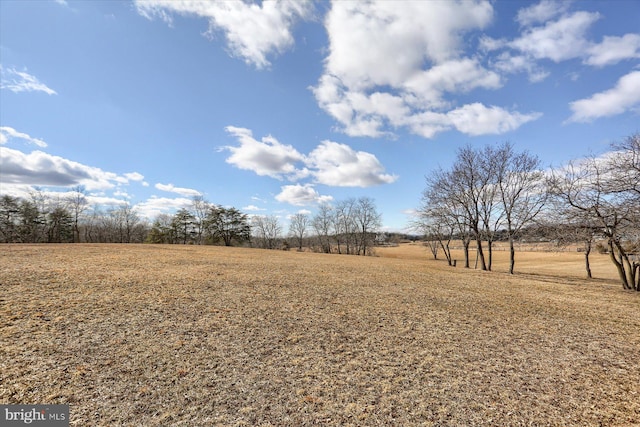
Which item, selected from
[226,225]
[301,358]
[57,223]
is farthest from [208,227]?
[301,358]

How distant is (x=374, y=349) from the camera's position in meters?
5.80

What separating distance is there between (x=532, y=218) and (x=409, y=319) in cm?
1632

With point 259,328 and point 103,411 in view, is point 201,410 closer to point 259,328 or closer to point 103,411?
point 103,411

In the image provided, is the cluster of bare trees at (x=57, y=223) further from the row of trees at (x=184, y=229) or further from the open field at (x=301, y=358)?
the open field at (x=301, y=358)

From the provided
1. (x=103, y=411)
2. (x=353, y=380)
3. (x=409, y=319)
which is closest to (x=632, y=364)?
(x=409, y=319)

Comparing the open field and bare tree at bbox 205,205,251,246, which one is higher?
bare tree at bbox 205,205,251,246

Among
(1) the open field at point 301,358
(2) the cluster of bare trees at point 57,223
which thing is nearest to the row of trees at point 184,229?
(2) the cluster of bare trees at point 57,223
